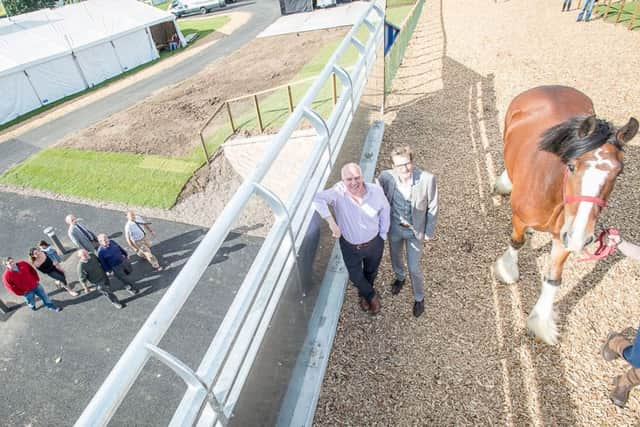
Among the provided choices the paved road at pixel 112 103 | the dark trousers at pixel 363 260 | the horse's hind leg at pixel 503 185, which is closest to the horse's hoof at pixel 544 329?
the dark trousers at pixel 363 260

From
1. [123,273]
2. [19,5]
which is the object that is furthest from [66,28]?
[19,5]

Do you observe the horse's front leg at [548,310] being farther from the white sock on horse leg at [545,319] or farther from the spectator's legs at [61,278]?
the spectator's legs at [61,278]

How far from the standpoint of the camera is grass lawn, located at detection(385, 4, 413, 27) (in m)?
17.5

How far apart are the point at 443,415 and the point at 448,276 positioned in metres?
1.67

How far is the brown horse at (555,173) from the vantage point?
8.45ft

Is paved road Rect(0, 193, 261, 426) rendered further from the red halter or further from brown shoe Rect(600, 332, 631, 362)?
the red halter

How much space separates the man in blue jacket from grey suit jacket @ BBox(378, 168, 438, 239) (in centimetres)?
560

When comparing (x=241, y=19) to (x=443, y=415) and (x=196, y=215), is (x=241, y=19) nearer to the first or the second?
(x=196, y=215)

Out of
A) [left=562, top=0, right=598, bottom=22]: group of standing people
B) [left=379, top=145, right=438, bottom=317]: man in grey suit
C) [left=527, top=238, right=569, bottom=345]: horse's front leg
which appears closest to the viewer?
[left=379, top=145, right=438, bottom=317]: man in grey suit

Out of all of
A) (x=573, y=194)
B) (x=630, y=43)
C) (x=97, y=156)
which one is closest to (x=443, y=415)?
(x=573, y=194)

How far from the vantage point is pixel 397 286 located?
4.18 metres

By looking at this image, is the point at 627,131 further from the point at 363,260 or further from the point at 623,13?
the point at 623,13

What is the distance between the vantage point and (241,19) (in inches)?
1157

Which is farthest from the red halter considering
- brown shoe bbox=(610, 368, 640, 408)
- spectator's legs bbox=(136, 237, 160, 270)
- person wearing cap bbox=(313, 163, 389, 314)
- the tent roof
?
the tent roof
